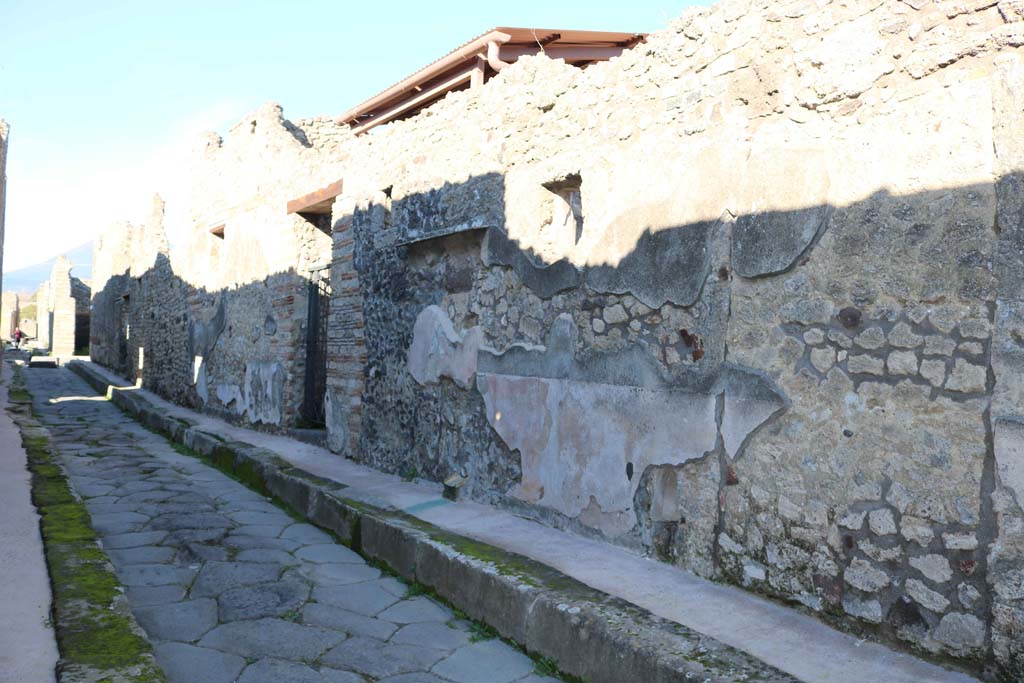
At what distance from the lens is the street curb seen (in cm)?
217

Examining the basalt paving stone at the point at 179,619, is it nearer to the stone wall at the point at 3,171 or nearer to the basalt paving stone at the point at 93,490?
the basalt paving stone at the point at 93,490

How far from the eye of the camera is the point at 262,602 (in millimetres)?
3146

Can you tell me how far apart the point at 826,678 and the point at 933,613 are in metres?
0.40

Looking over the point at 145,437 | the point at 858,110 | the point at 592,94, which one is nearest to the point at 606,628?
the point at 858,110

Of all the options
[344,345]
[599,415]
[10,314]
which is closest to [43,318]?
[10,314]

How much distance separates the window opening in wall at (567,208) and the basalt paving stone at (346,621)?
6.56ft

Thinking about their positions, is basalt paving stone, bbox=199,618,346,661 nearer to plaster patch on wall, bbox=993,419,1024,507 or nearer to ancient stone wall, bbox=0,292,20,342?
plaster patch on wall, bbox=993,419,1024,507

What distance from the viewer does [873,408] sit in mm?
2412

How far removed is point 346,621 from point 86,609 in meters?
0.90

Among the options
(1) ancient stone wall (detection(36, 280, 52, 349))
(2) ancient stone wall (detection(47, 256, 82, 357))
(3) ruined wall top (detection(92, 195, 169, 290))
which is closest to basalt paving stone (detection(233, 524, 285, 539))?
(3) ruined wall top (detection(92, 195, 169, 290))

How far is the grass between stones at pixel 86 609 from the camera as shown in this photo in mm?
2094

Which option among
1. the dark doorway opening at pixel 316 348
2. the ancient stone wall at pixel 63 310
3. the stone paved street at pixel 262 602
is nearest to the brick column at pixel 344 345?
the dark doorway opening at pixel 316 348

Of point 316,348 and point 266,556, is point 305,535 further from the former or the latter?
point 316,348

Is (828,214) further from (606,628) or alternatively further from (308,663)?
(308,663)
